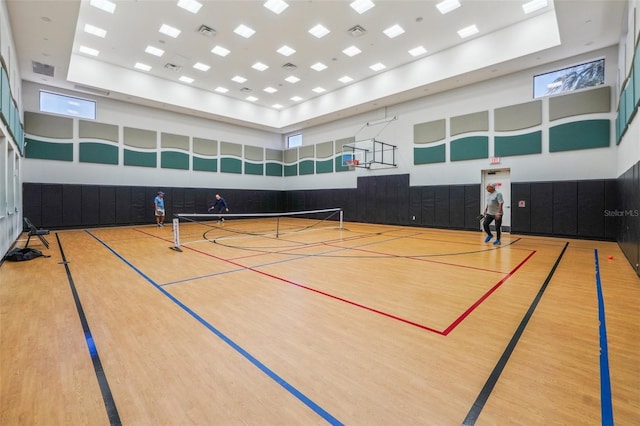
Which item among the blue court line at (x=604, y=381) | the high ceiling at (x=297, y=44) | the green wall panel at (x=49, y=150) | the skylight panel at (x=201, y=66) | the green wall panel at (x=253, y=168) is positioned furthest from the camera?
the green wall panel at (x=253, y=168)

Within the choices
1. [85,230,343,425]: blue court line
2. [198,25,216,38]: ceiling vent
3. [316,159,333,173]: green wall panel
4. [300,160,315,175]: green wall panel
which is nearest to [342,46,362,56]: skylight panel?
[198,25,216,38]: ceiling vent

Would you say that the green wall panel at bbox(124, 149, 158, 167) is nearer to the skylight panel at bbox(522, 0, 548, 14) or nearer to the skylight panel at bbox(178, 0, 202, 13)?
the skylight panel at bbox(178, 0, 202, 13)

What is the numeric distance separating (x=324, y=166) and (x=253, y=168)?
4.95 meters

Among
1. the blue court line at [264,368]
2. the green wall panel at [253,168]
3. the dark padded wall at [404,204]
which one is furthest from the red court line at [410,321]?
the green wall panel at [253,168]

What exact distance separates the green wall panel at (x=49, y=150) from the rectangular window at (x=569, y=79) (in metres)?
19.7

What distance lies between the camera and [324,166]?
66.0 feet

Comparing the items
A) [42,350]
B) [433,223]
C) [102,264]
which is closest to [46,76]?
[102,264]

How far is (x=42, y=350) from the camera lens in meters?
2.88

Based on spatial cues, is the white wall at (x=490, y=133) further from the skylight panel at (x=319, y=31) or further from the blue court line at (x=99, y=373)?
the blue court line at (x=99, y=373)

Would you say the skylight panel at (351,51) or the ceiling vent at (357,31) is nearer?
the ceiling vent at (357,31)

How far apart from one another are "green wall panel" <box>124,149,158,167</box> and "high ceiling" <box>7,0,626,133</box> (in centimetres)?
256

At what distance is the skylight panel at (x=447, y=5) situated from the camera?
941 centimetres

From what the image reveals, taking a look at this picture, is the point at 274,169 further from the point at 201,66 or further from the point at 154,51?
the point at 154,51

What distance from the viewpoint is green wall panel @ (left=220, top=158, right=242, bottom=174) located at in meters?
19.3
